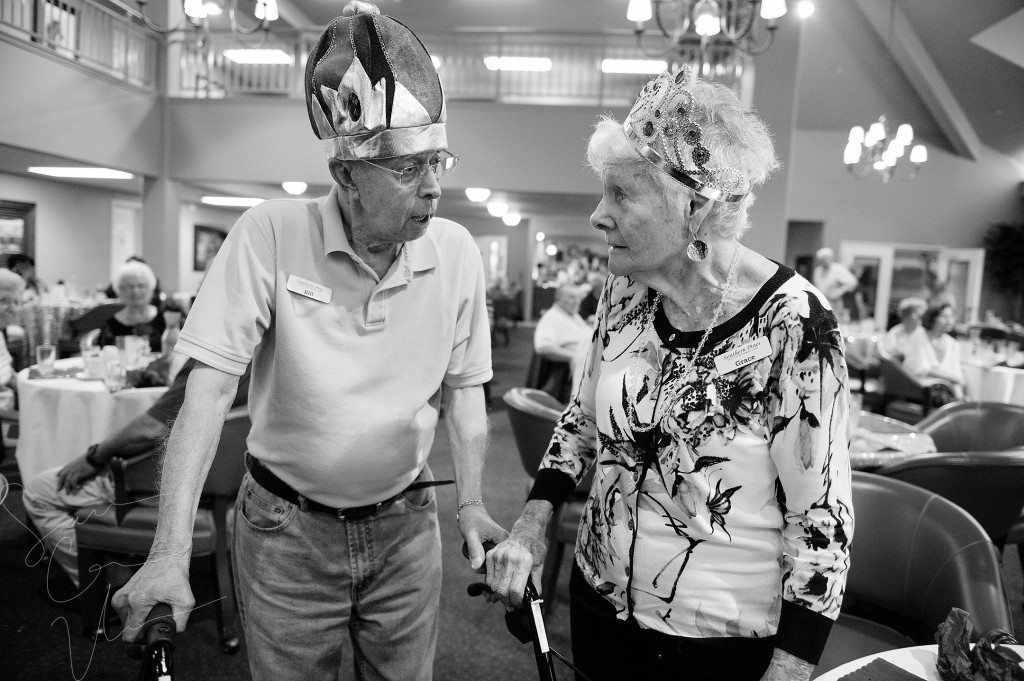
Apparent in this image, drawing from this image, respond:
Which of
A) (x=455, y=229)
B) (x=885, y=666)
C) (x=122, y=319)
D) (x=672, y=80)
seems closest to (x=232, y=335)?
(x=455, y=229)

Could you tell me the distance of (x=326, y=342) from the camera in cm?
119

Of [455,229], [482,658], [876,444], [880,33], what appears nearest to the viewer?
[455,229]

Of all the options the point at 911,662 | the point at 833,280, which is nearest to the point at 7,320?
the point at 911,662

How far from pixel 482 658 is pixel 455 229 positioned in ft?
6.43

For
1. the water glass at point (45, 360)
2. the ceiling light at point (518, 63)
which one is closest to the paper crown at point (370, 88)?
the water glass at point (45, 360)

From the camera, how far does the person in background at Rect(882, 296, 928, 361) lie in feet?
21.4

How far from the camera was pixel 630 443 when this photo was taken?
1206 mm

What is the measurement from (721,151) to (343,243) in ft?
2.09

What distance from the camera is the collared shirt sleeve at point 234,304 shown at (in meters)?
1.10

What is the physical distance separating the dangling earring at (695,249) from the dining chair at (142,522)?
1.86 metres

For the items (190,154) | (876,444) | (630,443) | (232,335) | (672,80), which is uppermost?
(190,154)

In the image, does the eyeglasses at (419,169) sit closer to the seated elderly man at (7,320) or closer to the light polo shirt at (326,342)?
the light polo shirt at (326,342)

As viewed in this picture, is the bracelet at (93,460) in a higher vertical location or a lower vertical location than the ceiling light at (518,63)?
lower

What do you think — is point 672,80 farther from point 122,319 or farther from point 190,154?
point 190,154
